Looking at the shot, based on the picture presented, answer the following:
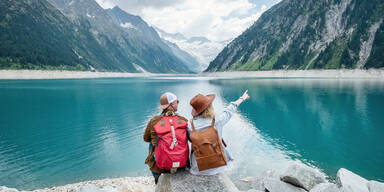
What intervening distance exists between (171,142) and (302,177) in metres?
7.44

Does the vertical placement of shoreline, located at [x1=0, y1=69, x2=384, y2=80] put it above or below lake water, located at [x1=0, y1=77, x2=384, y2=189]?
below

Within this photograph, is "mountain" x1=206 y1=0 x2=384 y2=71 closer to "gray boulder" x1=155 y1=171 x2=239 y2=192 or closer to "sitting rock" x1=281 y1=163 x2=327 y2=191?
"sitting rock" x1=281 y1=163 x2=327 y2=191

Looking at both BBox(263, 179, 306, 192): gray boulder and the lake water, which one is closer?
BBox(263, 179, 306, 192): gray boulder

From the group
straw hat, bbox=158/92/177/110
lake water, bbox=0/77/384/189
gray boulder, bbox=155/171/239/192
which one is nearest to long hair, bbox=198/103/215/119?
straw hat, bbox=158/92/177/110

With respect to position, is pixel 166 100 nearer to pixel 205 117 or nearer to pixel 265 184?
pixel 205 117

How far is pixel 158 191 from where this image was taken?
16.4 ft

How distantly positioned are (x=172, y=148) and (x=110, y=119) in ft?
92.9

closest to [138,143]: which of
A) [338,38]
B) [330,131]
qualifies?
[330,131]

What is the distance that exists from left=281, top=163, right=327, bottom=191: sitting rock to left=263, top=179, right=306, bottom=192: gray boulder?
29 cm

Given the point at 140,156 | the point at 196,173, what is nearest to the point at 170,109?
the point at 196,173

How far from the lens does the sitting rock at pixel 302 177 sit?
941cm

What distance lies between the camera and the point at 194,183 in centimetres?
477

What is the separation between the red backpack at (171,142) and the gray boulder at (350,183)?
6.10 metres

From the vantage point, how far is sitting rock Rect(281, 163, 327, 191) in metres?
9.41
